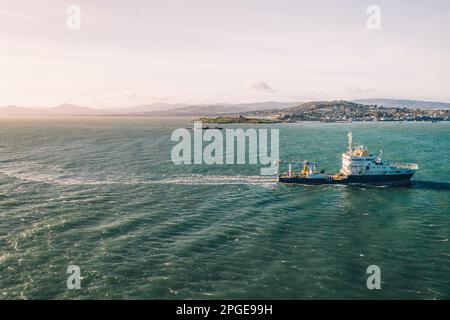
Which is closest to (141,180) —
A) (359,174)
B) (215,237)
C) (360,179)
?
(215,237)

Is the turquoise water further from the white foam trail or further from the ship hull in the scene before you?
the ship hull

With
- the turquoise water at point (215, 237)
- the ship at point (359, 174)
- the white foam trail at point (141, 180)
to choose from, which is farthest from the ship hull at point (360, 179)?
the white foam trail at point (141, 180)

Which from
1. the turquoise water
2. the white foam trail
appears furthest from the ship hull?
the white foam trail

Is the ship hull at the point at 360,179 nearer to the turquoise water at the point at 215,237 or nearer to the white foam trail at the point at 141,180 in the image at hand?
the turquoise water at the point at 215,237

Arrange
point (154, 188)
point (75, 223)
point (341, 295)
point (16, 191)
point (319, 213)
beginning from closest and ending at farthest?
point (341, 295)
point (75, 223)
point (319, 213)
point (16, 191)
point (154, 188)

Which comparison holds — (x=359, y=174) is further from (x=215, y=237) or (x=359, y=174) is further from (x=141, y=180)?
(x=141, y=180)

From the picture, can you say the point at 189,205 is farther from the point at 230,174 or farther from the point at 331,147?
the point at 331,147

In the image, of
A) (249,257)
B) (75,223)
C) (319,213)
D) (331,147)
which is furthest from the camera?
(331,147)
